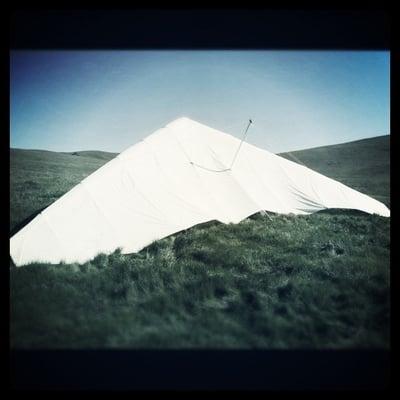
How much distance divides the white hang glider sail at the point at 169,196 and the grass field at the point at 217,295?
0.27 metres

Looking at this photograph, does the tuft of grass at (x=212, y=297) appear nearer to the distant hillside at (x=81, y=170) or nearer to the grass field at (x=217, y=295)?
the grass field at (x=217, y=295)

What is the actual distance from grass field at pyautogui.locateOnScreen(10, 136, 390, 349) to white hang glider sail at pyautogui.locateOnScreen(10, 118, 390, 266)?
0.27m

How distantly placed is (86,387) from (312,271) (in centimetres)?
293

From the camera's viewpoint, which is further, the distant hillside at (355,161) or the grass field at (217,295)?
the distant hillside at (355,161)

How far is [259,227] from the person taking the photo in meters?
5.03

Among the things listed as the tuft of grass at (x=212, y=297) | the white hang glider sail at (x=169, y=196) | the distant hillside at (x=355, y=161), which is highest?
the distant hillside at (x=355, y=161)

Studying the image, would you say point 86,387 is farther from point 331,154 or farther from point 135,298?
point 331,154

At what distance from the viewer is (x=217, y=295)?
323 cm

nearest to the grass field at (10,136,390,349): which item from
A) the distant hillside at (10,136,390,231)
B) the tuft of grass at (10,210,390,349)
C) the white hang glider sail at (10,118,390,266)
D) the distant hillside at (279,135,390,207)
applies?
the tuft of grass at (10,210,390,349)

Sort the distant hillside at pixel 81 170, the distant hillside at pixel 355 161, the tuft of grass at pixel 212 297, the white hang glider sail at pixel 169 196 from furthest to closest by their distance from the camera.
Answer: the distant hillside at pixel 355 161, the distant hillside at pixel 81 170, the white hang glider sail at pixel 169 196, the tuft of grass at pixel 212 297

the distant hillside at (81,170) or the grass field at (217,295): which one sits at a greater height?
the distant hillside at (81,170)

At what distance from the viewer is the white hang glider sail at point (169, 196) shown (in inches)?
156

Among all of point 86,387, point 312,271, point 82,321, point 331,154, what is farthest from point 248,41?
point 331,154

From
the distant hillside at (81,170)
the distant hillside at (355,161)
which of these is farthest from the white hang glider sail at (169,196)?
the distant hillside at (355,161)
